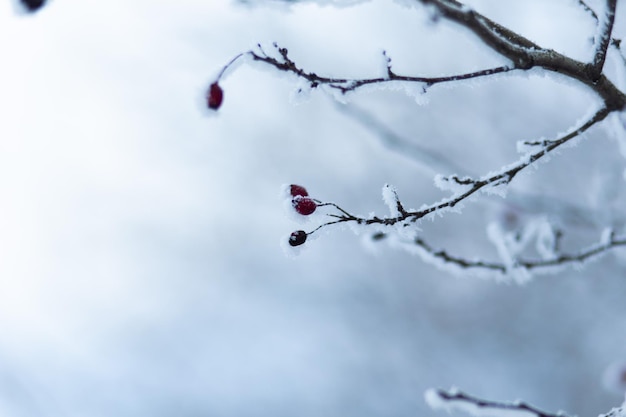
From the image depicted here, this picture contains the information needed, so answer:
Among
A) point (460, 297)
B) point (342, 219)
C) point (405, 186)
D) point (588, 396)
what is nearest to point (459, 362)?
point (460, 297)

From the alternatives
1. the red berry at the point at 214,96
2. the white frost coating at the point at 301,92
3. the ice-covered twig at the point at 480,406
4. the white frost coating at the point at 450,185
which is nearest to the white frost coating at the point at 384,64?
the white frost coating at the point at 301,92

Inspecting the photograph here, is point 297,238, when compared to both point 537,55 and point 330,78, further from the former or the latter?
point 537,55

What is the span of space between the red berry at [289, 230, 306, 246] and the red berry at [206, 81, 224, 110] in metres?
0.45

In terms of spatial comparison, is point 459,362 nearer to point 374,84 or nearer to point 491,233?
Result: point 491,233

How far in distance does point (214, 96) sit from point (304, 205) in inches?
17.0

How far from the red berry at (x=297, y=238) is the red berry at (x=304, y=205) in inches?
2.6

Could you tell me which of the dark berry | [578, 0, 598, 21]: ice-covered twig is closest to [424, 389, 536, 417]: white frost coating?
[578, 0, 598, 21]: ice-covered twig

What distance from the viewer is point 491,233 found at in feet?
8.41

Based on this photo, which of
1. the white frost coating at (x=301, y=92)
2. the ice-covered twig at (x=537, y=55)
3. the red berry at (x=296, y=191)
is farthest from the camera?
the red berry at (x=296, y=191)

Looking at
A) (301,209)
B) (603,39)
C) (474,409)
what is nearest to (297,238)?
(301,209)

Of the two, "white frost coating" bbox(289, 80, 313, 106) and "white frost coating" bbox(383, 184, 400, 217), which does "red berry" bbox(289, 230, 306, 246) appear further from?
"white frost coating" bbox(289, 80, 313, 106)

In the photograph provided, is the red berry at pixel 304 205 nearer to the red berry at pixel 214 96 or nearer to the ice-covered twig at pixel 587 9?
the red berry at pixel 214 96

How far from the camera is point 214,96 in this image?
164cm

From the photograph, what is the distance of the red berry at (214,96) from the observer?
1.63 m
